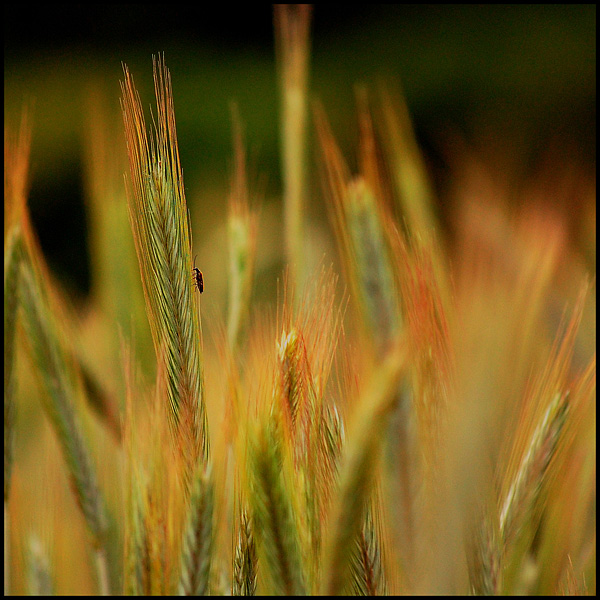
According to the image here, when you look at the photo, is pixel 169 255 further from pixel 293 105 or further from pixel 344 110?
pixel 344 110

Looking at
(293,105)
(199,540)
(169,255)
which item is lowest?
(199,540)

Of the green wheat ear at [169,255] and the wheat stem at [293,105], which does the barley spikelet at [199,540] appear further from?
the wheat stem at [293,105]

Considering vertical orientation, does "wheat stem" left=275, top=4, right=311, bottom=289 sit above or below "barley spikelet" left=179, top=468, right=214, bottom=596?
above

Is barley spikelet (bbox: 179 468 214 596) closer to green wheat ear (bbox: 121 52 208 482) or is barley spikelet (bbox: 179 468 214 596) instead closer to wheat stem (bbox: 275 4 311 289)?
green wheat ear (bbox: 121 52 208 482)

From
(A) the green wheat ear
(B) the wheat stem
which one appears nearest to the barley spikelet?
(A) the green wheat ear

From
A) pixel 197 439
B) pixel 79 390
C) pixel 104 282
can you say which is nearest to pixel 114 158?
pixel 104 282

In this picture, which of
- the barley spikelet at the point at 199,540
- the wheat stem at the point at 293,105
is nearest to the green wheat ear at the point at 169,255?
the barley spikelet at the point at 199,540

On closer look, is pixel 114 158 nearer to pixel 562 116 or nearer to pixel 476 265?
pixel 476 265

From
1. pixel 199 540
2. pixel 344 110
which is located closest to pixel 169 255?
pixel 199 540
